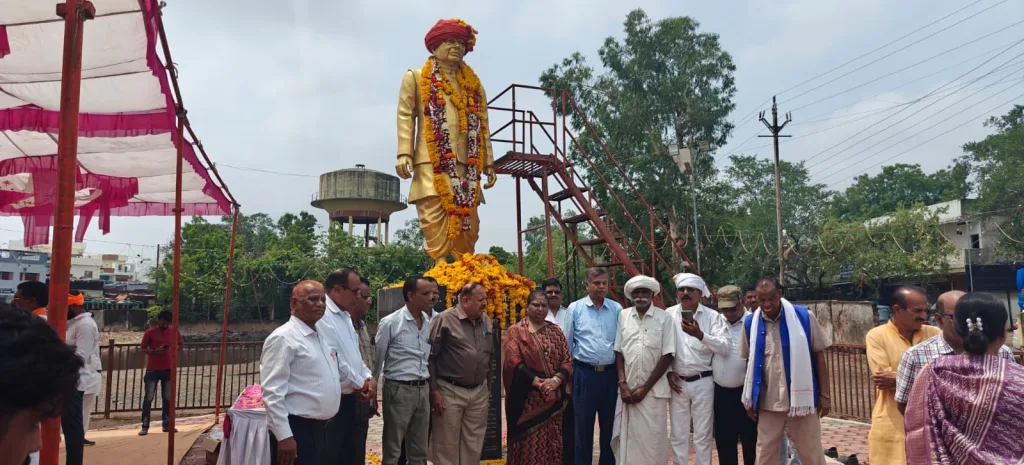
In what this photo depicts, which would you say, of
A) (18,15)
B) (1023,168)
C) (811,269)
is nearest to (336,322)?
(18,15)

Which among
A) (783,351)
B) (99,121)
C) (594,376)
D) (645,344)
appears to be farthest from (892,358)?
(99,121)

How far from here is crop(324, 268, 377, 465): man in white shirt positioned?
4453 millimetres

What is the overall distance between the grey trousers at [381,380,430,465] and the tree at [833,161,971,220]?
58.6 metres

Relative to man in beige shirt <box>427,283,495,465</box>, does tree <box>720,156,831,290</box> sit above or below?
above

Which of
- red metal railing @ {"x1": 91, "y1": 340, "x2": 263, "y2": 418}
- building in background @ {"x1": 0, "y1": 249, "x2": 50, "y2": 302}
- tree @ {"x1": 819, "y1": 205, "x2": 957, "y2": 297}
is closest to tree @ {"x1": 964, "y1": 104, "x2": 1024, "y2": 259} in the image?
tree @ {"x1": 819, "y1": 205, "x2": 957, "y2": 297}

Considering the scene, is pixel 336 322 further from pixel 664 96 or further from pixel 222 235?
pixel 222 235

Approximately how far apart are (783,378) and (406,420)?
9.40 feet

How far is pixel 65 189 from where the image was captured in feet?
9.71

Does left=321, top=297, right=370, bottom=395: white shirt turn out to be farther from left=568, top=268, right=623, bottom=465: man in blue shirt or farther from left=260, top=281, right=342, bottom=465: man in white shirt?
left=568, top=268, right=623, bottom=465: man in blue shirt

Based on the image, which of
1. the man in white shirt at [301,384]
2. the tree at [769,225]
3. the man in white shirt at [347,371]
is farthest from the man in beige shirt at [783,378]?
the tree at [769,225]

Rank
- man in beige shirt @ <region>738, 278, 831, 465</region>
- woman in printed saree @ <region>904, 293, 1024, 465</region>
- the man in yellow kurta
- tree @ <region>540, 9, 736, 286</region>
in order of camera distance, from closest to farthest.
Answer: woman in printed saree @ <region>904, 293, 1024, 465</region>, the man in yellow kurta, man in beige shirt @ <region>738, 278, 831, 465</region>, tree @ <region>540, 9, 736, 286</region>

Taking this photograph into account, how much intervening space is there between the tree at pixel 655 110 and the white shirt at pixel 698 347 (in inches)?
727

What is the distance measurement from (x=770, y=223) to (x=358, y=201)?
2180 centimetres

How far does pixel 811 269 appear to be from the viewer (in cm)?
2830
